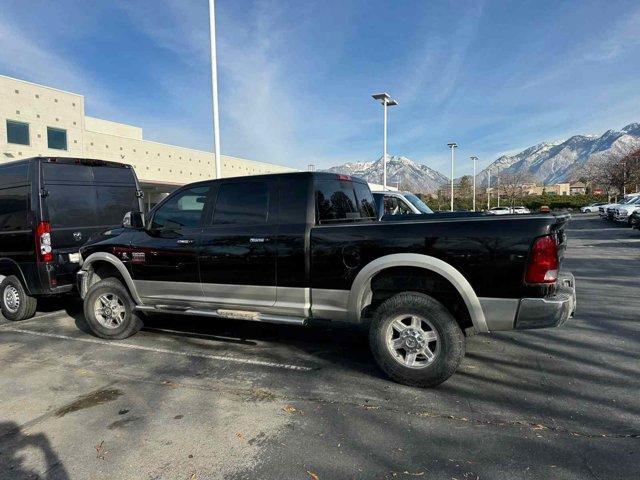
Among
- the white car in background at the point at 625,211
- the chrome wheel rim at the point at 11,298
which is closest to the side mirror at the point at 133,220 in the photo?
the chrome wheel rim at the point at 11,298

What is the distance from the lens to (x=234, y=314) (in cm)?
481

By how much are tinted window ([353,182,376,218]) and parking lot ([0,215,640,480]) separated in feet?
5.29

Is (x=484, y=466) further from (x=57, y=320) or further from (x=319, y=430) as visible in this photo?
(x=57, y=320)

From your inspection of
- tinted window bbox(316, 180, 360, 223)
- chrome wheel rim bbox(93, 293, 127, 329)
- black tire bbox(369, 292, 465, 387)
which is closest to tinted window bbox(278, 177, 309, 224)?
tinted window bbox(316, 180, 360, 223)

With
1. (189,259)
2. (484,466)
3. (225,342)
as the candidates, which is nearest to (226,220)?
(189,259)

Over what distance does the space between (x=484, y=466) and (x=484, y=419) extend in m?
0.65

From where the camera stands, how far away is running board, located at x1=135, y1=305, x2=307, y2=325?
14.8 feet

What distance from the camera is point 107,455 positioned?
305 cm

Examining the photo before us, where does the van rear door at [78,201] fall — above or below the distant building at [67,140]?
below

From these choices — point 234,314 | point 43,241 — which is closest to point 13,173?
point 43,241

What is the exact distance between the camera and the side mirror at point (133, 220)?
17.9ft

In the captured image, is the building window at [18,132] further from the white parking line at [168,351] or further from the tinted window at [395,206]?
the tinted window at [395,206]

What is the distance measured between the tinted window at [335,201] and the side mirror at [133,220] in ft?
7.87

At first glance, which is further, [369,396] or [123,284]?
[123,284]
